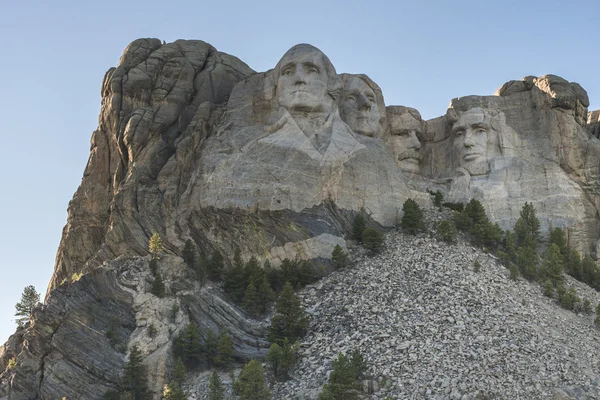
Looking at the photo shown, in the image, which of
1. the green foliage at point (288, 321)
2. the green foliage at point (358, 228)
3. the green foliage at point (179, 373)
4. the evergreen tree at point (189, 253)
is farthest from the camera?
the green foliage at point (358, 228)

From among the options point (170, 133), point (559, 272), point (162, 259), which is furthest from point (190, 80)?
point (559, 272)

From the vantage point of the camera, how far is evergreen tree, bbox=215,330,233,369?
59219 millimetres

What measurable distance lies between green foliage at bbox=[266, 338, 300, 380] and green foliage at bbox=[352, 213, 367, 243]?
1079 centimetres

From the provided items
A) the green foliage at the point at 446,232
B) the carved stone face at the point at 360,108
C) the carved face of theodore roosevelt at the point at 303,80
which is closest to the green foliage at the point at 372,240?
the green foliage at the point at 446,232

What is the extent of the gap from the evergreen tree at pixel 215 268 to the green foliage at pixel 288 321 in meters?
5.56

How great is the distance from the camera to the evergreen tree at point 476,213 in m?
69.2

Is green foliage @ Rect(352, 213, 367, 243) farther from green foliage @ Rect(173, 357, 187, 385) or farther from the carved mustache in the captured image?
green foliage @ Rect(173, 357, 187, 385)

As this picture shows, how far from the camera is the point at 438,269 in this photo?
63.2 metres

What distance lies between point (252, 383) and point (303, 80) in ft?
69.6

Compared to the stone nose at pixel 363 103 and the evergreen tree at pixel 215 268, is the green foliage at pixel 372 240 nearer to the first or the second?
the evergreen tree at pixel 215 268

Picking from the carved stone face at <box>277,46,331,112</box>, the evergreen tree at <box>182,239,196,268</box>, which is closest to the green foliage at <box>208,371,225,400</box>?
the evergreen tree at <box>182,239,196,268</box>

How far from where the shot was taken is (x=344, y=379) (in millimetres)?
53562

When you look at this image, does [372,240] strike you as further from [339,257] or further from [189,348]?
[189,348]

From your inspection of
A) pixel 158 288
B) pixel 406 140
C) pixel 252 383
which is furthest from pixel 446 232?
pixel 252 383
